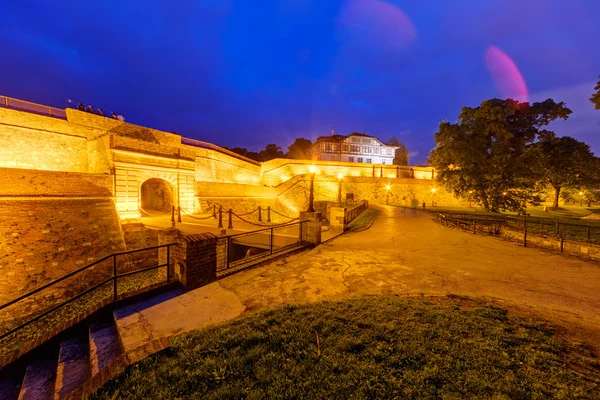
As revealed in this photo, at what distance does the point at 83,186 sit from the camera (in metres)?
13.6

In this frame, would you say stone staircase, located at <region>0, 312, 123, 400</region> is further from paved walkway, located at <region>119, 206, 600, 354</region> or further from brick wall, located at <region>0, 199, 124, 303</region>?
brick wall, located at <region>0, 199, 124, 303</region>

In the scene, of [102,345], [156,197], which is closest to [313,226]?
[102,345]

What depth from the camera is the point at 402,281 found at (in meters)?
5.91

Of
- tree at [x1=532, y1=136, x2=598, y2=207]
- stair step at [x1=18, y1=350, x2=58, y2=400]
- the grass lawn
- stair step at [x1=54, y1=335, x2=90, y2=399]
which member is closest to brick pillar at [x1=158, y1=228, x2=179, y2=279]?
stair step at [x1=54, y1=335, x2=90, y2=399]

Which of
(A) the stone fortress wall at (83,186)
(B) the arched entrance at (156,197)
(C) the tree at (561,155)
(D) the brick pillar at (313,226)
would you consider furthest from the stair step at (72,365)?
(C) the tree at (561,155)

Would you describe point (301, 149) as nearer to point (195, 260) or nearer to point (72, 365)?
point (195, 260)

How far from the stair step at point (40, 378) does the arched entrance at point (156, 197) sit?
18731mm

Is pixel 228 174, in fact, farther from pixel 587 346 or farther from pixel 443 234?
pixel 587 346

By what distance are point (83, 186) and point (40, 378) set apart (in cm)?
1375

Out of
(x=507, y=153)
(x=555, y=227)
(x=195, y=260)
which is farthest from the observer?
(x=507, y=153)

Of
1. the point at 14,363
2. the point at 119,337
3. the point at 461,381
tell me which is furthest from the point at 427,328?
the point at 14,363

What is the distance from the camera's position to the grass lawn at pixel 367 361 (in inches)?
96.8

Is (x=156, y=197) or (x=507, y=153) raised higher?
(x=507, y=153)

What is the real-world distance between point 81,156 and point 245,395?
1084 inches
